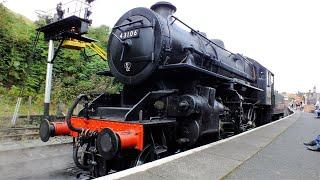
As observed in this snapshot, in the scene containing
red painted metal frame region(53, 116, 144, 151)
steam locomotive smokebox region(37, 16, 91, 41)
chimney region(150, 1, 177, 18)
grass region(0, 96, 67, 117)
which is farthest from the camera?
grass region(0, 96, 67, 117)

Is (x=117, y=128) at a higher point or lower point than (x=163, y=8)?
lower

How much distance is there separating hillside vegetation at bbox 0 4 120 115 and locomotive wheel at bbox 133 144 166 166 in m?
8.15

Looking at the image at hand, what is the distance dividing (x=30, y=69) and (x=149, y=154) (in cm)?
1163

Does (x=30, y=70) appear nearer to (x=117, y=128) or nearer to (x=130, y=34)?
(x=130, y=34)

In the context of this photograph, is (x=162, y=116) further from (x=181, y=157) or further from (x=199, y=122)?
(x=181, y=157)

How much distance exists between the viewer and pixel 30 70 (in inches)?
609

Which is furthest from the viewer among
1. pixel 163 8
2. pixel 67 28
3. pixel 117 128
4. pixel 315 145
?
pixel 67 28

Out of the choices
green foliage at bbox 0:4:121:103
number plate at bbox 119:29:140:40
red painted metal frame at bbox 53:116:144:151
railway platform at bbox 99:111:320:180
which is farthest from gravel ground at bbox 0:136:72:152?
green foliage at bbox 0:4:121:103

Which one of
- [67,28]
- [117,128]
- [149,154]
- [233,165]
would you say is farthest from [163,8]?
[67,28]

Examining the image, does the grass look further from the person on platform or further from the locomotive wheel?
the person on platform

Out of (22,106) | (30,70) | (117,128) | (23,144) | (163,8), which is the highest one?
(163,8)

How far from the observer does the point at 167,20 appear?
6957 mm

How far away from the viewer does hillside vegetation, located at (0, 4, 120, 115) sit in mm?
14750

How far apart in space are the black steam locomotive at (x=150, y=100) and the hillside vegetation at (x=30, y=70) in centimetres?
676
